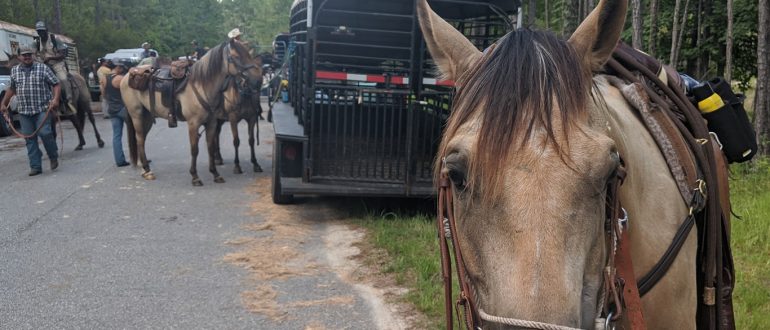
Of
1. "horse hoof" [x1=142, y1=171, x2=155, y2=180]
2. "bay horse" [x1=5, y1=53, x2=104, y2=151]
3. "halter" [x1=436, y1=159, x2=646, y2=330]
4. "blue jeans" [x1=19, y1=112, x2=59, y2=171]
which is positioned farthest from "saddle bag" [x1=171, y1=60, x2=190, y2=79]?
"halter" [x1=436, y1=159, x2=646, y2=330]

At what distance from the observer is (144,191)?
8430 millimetres

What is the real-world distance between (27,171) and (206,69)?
3.75 meters

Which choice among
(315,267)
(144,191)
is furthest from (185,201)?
(315,267)

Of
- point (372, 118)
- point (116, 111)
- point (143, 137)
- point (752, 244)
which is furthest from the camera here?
point (116, 111)

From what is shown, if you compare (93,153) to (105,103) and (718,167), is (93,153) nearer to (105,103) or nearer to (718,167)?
(105,103)

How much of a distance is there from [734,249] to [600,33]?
434cm

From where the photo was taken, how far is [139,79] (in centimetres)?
943

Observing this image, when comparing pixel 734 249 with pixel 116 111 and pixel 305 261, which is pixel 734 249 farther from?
pixel 116 111

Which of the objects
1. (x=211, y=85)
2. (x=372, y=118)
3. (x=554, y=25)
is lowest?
(x=372, y=118)

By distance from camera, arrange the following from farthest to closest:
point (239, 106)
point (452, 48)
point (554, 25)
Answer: point (554, 25)
point (239, 106)
point (452, 48)

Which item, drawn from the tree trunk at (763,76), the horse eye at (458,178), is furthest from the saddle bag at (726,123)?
the tree trunk at (763,76)

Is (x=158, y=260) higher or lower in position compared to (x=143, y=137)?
lower

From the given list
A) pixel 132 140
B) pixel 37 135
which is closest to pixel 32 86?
pixel 37 135

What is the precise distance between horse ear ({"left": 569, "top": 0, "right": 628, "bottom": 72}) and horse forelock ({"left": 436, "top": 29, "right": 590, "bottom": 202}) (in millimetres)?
113
